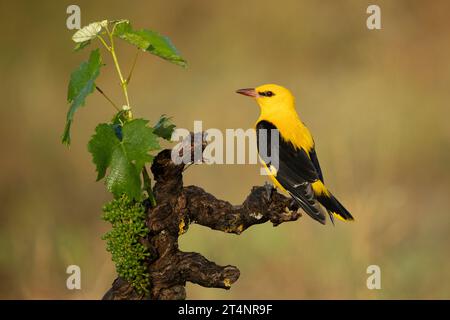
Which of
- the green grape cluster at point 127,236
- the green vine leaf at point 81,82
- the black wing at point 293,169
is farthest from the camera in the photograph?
the black wing at point 293,169

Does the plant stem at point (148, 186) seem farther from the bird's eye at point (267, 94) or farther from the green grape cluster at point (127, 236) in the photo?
the bird's eye at point (267, 94)

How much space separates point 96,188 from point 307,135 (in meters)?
2.06

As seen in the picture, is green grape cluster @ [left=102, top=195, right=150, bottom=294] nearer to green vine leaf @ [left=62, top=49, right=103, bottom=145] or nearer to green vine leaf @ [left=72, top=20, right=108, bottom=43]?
green vine leaf @ [left=62, top=49, right=103, bottom=145]

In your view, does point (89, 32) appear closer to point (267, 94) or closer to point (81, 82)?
point (81, 82)

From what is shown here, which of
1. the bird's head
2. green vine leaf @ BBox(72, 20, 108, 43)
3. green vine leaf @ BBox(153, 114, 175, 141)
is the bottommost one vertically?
green vine leaf @ BBox(153, 114, 175, 141)

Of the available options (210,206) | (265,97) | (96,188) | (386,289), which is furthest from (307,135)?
(96,188)

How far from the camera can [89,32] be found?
2486 millimetres

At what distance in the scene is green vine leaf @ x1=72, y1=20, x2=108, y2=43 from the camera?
2477 mm

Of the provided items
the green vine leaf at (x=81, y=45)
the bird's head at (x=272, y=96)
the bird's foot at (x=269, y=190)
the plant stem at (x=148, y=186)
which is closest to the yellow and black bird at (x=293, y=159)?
the bird's head at (x=272, y=96)

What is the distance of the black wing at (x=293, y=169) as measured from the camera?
2.93 m

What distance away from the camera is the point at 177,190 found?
2.66m

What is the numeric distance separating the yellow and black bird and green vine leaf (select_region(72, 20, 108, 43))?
2.99ft

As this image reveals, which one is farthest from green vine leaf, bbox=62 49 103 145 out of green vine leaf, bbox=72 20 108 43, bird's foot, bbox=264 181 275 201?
bird's foot, bbox=264 181 275 201

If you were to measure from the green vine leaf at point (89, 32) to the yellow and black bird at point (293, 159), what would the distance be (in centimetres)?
91
